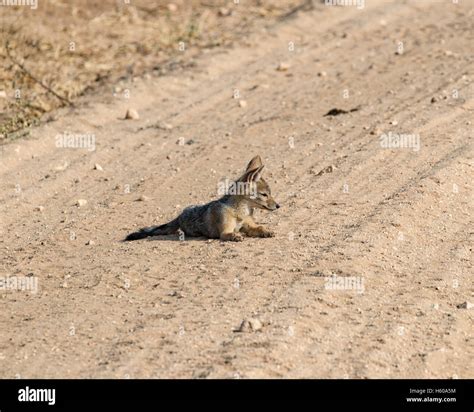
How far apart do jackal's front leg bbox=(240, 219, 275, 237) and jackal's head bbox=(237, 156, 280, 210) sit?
199 millimetres

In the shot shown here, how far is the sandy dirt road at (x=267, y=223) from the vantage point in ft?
24.4

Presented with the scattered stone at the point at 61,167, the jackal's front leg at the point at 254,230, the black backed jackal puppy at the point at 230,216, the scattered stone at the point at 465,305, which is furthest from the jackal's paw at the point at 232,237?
the scattered stone at the point at 61,167

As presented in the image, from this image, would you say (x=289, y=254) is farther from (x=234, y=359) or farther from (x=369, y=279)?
(x=234, y=359)

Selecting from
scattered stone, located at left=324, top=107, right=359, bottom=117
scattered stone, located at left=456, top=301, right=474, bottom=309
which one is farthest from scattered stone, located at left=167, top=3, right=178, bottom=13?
scattered stone, located at left=456, top=301, right=474, bottom=309

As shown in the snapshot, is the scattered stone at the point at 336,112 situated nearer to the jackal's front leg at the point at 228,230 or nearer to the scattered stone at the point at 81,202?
the scattered stone at the point at 81,202

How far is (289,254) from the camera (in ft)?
29.9

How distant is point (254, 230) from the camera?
31.7 ft

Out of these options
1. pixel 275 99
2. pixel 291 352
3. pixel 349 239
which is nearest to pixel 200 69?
pixel 275 99

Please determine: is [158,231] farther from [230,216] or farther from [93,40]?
[93,40]

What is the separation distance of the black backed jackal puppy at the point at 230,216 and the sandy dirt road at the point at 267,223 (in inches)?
6.0

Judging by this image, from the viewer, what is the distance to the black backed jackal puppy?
9.66m

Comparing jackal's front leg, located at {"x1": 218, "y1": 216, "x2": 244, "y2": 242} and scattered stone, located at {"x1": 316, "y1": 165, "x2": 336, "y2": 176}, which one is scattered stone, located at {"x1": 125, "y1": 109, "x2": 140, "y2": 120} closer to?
scattered stone, located at {"x1": 316, "y1": 165, "x2": 336, "y2": 176}

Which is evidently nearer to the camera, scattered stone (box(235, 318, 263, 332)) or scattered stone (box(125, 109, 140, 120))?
scattered stone (box(235, 318, 263, 332))

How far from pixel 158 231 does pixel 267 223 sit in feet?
3.43
